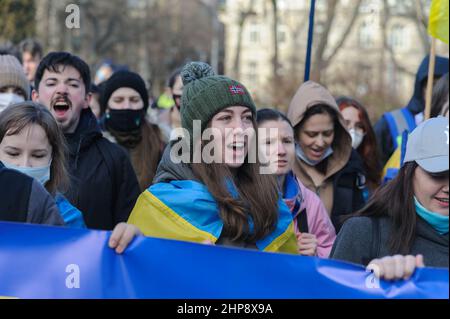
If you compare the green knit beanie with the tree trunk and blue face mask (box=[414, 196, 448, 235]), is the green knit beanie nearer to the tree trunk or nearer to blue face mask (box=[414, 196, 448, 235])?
blue face mask (box=[414, 196, 448, 235])

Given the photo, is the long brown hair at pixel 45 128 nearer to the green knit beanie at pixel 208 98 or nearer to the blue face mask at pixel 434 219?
the green knit beanie at pixel 208 98

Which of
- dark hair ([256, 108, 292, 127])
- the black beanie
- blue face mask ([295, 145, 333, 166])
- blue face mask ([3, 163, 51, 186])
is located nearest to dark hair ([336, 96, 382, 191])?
blue face mask ([295, 145, 333, 166])

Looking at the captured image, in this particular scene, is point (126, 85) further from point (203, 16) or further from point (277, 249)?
point (203, 16)

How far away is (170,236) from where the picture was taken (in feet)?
14.0

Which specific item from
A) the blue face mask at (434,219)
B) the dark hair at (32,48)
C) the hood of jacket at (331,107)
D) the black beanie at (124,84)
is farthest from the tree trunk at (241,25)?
the blue face mask at (434,219)

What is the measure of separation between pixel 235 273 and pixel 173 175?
2.90 feet

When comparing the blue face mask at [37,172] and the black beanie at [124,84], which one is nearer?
the blue face mask at [37,172]

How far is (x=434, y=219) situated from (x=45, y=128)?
1.85 m

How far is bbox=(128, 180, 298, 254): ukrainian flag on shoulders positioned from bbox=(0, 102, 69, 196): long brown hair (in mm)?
436

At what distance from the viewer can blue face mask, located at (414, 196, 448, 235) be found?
3.76 metres

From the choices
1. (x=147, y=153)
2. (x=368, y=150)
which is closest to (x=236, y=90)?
(x=147, y=153)

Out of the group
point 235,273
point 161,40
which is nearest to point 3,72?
point 235,273

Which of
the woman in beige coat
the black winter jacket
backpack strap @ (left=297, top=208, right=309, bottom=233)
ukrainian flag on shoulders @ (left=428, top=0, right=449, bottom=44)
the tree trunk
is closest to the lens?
ukrainian flag on shoulders @ (left=428, top=0, right=449, bottom=44)

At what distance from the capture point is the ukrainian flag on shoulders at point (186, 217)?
423 cm
